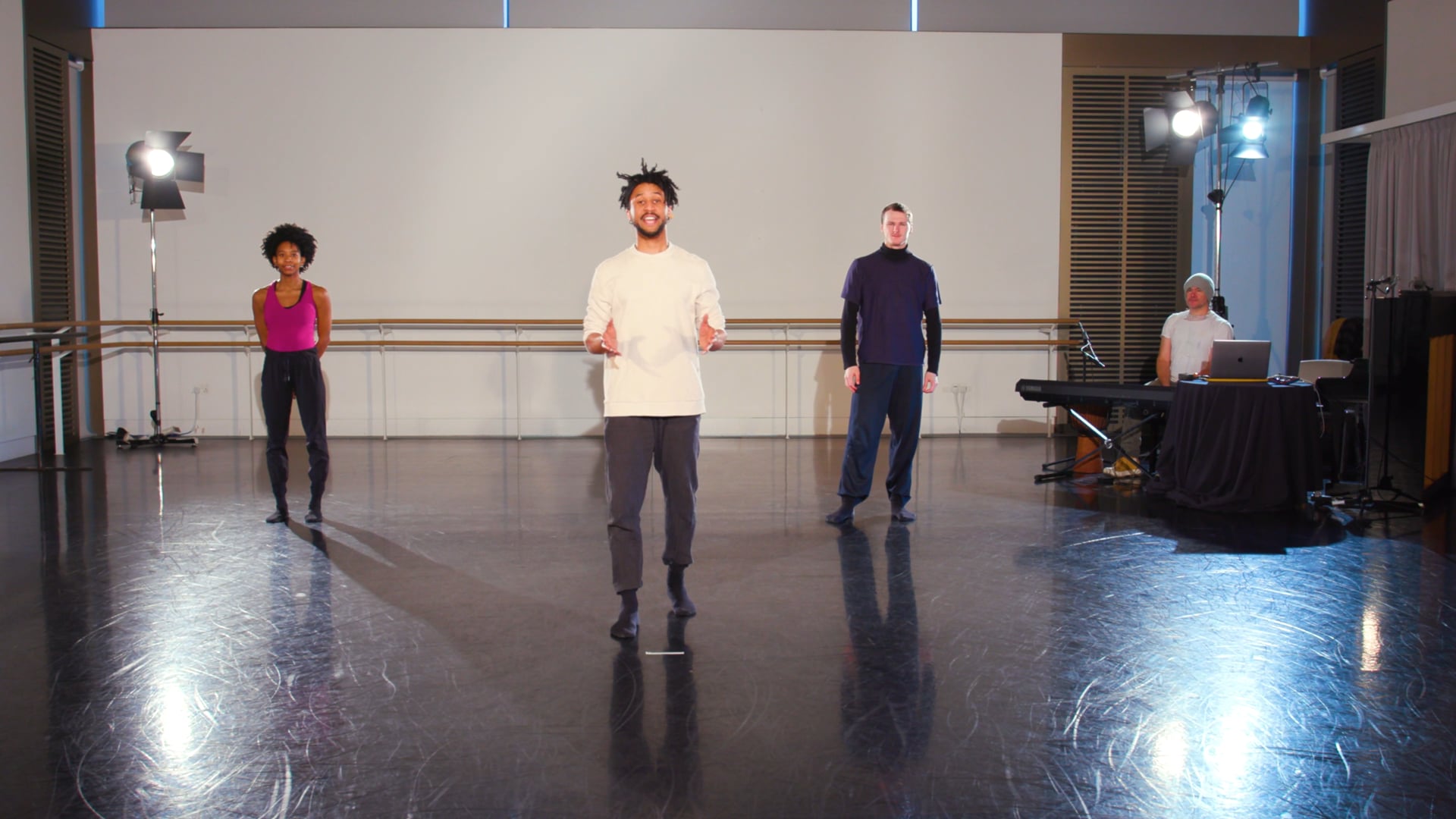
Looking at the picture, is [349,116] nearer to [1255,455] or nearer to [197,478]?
[197,478]

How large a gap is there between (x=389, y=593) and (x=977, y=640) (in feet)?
6.62

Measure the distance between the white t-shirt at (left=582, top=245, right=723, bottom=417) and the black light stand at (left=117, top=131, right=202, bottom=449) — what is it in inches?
238

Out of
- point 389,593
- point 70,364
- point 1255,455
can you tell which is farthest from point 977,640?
point 70,364

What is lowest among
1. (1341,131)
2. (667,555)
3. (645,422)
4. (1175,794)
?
(1175,794)

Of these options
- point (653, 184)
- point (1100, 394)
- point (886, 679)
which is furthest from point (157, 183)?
point (886, 679)

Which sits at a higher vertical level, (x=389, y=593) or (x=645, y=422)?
(x=645, y=422)

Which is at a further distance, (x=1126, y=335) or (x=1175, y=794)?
(x=1126, y=335)

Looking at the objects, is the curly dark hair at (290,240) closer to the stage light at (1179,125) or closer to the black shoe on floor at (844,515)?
the black shoe on floor at (844,515)

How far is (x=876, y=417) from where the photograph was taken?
16.6ft

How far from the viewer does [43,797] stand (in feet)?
7.17

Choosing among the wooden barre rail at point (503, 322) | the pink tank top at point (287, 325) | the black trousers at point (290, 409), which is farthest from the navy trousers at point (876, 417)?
the wooden barre rail at point (503, 322)

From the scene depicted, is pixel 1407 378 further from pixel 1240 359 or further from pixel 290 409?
pixel 290 409

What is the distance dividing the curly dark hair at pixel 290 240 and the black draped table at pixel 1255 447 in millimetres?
4455

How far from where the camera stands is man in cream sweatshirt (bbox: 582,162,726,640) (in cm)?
324
